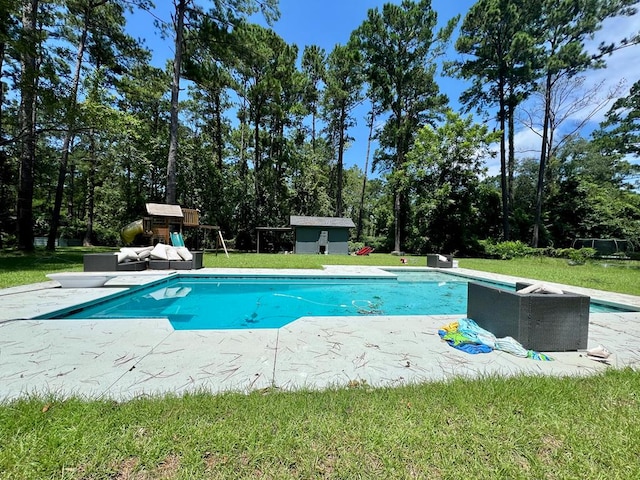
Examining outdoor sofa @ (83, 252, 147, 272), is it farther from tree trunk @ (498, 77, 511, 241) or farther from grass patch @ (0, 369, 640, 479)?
tree trunk @ (498, 77, 511, 241)

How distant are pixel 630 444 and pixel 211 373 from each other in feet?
9.28

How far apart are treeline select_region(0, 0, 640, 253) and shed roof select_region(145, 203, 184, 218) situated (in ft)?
4.66

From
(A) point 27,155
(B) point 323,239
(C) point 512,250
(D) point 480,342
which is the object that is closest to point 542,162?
(C) point 512,250

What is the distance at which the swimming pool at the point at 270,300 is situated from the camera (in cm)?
498

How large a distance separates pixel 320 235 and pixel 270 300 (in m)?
13.3

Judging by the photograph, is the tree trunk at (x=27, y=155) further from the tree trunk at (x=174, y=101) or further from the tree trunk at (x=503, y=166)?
the tree trunk at (x=503, y=166)

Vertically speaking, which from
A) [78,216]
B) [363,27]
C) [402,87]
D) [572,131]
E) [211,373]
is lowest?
[211,373]

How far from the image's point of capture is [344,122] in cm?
2522

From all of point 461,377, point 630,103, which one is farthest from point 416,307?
point 630,103

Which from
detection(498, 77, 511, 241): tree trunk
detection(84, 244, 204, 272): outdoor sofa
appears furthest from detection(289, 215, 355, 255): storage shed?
detection(498, 77, 511, 241): tree trunk

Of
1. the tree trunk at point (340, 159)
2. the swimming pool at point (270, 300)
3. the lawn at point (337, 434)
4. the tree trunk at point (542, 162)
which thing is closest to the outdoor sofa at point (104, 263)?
the swimming pool at point (270, 300)

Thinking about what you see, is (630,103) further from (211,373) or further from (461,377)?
(211,373)

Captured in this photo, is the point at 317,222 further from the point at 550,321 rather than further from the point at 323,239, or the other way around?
the point at 550,321

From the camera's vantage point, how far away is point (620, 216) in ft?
60.2
